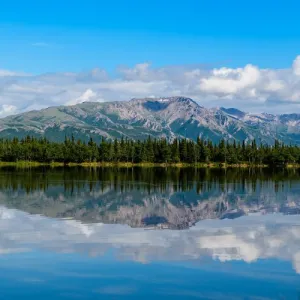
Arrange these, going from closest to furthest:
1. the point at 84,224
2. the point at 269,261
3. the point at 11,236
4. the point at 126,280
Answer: the point at 126,280
the point at 269,261
the point at 11,236
the point at 84,224

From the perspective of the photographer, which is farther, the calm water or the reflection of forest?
the reflection of forest

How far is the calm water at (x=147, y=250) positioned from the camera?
72.0 feet

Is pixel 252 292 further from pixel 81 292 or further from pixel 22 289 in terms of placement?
pixel 22 289

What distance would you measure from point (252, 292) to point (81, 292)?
7.39m

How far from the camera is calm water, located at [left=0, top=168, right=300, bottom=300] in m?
22.0

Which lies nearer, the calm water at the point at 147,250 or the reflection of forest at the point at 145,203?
the calm water at the point at 147,250

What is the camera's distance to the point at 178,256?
2827cm

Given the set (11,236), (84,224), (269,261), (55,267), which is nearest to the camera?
(55,267)

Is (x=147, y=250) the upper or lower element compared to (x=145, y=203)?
upper

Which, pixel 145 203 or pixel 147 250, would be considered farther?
pixel 145 203

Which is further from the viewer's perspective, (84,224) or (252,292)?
(84,224)

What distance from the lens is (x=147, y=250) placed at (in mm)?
29656

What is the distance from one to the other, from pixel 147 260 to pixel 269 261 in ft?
22.0

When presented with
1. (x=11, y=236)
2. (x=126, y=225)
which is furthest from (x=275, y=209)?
(x=11, y=236)
